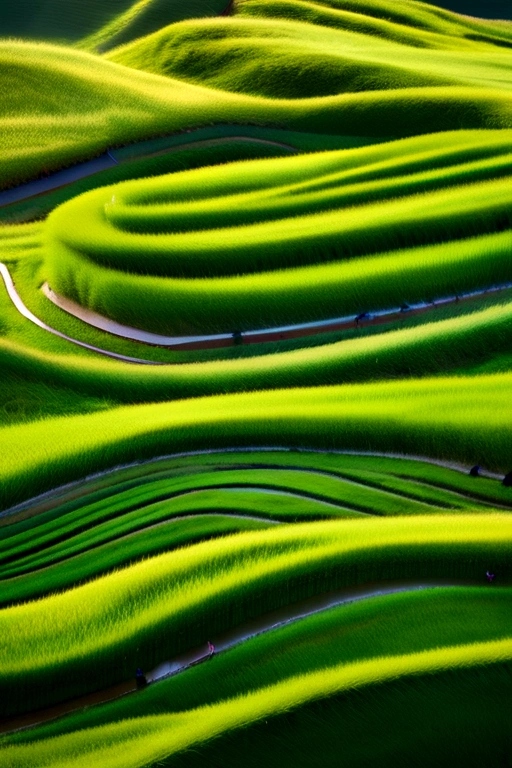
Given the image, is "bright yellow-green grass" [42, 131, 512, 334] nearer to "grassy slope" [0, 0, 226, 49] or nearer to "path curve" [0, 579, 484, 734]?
"path curve" [0, 579, 484, 734]

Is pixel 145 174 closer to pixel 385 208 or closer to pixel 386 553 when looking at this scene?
pixel 385 208

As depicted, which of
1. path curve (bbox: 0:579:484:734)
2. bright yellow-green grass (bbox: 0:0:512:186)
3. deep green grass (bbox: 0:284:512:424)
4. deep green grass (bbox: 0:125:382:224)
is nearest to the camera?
path curve (bbox: 0:579:484:734)

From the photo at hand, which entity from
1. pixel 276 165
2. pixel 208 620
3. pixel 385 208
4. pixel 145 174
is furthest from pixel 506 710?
pixel 145 174

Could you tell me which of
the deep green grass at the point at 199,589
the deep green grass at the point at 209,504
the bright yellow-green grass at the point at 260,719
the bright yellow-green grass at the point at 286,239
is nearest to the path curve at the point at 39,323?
the bright yellow-green grass at the point at 286,239

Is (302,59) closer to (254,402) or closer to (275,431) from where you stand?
(254,402)

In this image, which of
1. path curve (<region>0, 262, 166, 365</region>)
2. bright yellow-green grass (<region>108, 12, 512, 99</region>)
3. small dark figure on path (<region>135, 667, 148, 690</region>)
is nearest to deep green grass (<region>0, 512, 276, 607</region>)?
small dark figure on path (<region>135, 667, 148, 690</region>)

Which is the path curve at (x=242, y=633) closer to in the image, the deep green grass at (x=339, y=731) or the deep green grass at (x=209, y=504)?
the deep green grass at (x=339, y=731)
